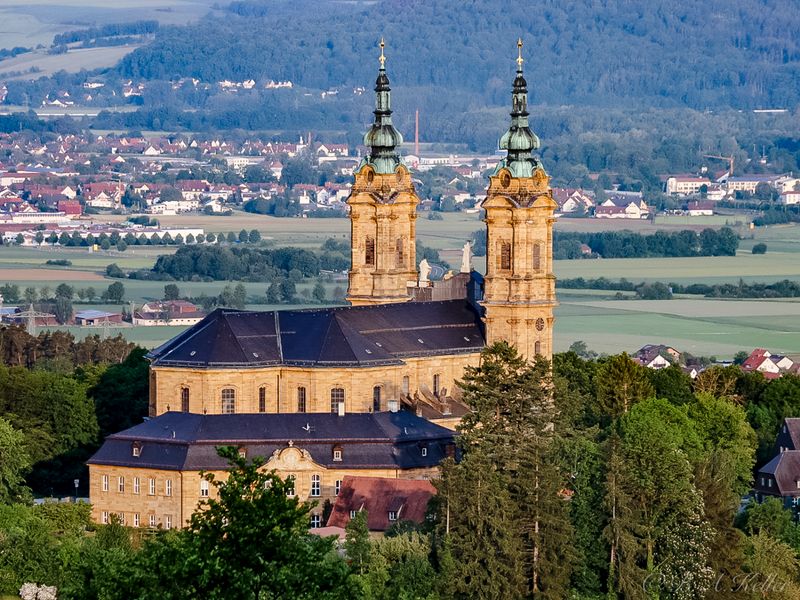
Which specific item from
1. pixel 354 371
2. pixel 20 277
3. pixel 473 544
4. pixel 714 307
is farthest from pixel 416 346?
pixel 20 277

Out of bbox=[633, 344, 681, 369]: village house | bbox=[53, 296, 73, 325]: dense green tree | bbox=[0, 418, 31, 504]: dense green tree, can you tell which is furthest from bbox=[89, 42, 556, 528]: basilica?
bbox=[53, 296, 73, 325]: dense green tree

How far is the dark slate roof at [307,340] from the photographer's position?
71938 millimetres

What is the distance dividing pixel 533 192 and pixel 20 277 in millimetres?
82697

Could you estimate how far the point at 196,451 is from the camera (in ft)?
222

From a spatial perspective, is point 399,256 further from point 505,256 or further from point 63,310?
point 63,310

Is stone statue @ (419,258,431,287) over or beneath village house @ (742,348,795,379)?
over

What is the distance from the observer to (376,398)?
239ft

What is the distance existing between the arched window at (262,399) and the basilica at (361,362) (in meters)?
0.05

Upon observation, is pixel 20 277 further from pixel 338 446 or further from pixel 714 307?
Answer: pixel 338 446

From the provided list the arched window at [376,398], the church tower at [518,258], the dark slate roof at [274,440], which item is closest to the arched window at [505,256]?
the church tower at [518,258]

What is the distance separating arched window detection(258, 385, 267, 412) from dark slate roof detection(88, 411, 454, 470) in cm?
198

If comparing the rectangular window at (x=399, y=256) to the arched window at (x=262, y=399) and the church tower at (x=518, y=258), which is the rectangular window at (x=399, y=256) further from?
the arched window at (x=262, y=399)

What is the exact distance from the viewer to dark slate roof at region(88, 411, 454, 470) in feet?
223

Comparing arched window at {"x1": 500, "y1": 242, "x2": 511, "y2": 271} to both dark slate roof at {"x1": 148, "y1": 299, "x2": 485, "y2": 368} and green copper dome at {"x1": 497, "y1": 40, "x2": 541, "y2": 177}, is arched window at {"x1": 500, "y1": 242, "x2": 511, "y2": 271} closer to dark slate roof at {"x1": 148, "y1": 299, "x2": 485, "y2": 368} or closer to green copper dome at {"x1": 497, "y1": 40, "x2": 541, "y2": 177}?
green copper dome at {"x1": 497, "y1": 40, "x2": 541, "y2": 177}
